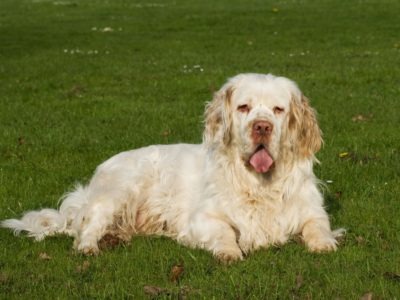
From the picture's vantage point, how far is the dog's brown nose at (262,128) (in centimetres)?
612

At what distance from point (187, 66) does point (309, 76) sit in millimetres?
3698

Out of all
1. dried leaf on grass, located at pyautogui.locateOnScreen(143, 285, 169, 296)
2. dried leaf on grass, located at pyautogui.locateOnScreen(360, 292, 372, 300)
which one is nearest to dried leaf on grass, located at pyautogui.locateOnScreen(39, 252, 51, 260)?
dried leaf on grass, located at pyautogui.locateOnScreen(143, 285, 169, 296)

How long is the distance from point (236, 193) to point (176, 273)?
1.16 metres

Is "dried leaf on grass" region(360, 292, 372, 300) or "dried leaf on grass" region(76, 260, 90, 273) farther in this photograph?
"dried leaf on grass" region(76, 260, 90, 273)

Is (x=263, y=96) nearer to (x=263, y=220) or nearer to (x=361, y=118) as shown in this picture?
(x=263, y=220)

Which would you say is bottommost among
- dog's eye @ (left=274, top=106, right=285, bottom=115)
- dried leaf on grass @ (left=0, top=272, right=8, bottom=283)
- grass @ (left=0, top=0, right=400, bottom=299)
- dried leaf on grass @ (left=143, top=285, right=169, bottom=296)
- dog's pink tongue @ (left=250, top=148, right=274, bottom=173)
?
grass @ (left=0, top=0, right=400, bottom=299)

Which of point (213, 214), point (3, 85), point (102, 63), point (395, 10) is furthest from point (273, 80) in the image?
point (395, 10)

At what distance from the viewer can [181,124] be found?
40.6 feet

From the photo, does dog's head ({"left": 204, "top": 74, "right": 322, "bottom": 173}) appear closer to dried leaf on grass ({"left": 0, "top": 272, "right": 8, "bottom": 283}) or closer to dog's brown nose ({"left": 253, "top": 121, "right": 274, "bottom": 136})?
dog's brown nose ({"left": 253, "top": 121, "right": 274, "bottom": 136})

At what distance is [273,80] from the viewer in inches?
258

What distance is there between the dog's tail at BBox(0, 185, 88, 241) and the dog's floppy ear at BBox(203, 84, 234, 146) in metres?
1.41

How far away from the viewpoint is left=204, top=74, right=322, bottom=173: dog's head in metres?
6.23

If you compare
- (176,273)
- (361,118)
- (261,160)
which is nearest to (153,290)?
(176,273)

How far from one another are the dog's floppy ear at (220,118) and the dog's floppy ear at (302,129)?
Result: 1.69 feet
